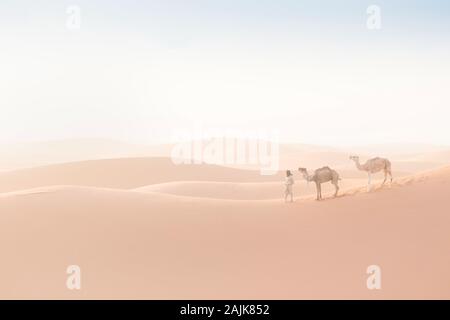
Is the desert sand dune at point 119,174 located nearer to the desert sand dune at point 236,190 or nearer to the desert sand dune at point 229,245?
the desert sand dune at point 236,190

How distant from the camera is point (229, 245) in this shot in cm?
984

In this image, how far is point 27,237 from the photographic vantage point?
10.1 metres

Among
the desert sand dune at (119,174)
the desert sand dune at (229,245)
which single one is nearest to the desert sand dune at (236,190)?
the desert sand dune at (229,245)

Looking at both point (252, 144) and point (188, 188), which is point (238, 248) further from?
point (252, 144)

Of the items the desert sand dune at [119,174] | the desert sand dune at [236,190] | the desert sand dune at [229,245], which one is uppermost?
the desert sand dune at [119,174]

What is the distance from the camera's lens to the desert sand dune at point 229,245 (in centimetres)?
831

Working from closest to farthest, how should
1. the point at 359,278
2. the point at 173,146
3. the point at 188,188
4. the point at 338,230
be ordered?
the point at 359,278, the point at 338,230, the point at 188,188, the point at 173,146

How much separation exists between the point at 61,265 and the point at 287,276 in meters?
3.82

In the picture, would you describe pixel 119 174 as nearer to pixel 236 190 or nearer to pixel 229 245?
pixel 236 190

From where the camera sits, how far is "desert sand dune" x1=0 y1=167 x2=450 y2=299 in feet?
27.3

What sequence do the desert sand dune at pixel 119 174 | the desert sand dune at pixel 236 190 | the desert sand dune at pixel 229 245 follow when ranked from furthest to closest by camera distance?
the desert sand dune at pixel 119 174 → the desert sand dune at pixel 236 190 → the desert sand dune at pixel 229 245

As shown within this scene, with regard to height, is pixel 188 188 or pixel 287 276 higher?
pixel 188 188

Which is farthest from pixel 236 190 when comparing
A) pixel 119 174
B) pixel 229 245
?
pixel 119 174
